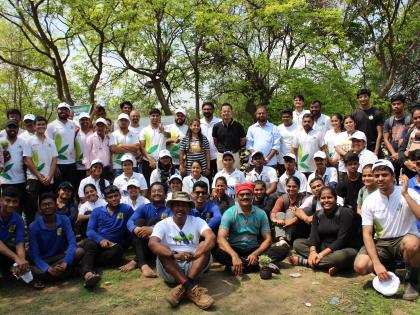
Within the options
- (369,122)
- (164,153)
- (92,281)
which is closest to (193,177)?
(164,153)

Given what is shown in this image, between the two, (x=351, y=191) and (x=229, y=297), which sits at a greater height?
(x=351, y=191)

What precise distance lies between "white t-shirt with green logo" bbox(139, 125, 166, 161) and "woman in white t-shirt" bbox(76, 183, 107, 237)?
1712 millimetres

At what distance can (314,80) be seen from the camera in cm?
1856

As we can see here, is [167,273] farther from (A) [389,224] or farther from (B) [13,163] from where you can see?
(B) [13,163]

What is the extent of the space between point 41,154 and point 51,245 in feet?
6.95

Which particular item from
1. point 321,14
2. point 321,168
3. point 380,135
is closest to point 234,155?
point 321,168

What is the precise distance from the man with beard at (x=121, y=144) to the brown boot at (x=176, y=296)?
12.2 feet

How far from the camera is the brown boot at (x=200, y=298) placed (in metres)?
4.49

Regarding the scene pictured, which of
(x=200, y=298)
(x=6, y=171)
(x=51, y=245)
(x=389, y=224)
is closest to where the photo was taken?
(x=200, y=298)

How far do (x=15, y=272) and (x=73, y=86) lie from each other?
74.9 feet

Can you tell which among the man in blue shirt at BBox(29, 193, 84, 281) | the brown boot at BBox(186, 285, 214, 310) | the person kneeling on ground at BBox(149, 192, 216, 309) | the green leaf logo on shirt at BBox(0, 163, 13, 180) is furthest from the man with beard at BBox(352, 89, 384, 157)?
the green leaf logo on shirt at BBox(0, 163, 13, 180)

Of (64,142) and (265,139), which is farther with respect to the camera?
(265,139)

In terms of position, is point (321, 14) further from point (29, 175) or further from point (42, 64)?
point (42, 64)

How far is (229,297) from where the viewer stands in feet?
15.9
